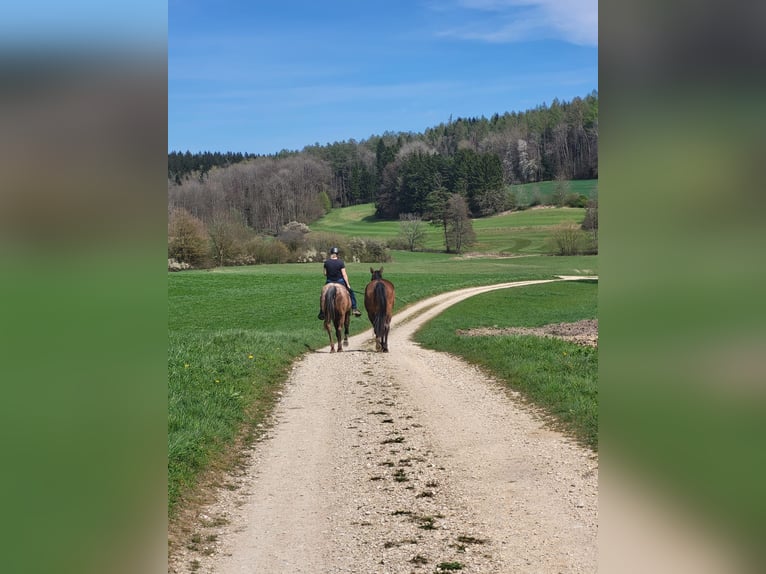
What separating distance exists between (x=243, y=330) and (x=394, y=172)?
104561 mm

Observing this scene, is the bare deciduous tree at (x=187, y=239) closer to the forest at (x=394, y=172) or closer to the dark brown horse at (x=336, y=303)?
the forest at (x=394, y=172)

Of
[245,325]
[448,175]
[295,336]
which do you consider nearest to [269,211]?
[448,175]

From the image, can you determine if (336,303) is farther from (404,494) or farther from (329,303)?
(404,494)

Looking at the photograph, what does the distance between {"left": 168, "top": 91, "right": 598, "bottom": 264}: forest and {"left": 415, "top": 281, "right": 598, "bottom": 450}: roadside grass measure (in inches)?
1974

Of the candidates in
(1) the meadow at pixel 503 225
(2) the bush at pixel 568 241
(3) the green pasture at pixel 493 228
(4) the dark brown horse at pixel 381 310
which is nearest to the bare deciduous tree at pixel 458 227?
(3) the green pasture at pixel 493 228

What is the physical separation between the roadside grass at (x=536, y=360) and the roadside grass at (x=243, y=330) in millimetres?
4371

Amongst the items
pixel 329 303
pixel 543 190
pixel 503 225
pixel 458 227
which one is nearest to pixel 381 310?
pixel 329 303

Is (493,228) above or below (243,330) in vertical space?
above

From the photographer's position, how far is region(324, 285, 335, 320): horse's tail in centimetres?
1939

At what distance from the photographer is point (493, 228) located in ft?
343

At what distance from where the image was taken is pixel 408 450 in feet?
31.7
